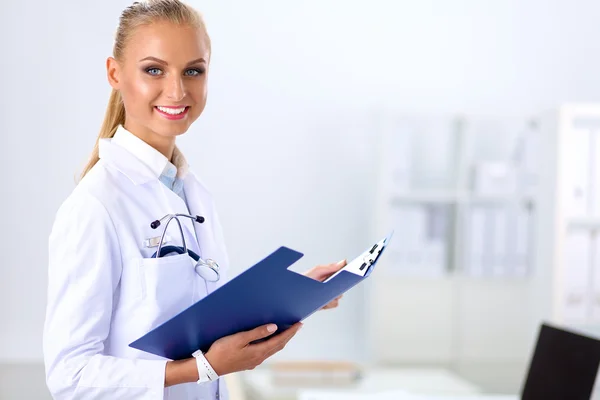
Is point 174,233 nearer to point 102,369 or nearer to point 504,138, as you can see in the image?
point 102,369

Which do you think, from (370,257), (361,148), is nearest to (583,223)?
(361,148)

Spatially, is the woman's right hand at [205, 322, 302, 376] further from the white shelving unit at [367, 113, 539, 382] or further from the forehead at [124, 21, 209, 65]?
the white shelving unit at [367, 113, 539, 382]

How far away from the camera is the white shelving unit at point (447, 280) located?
4793 mm

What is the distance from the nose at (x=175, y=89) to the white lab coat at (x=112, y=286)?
0.44ft

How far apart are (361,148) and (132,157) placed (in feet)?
14.0

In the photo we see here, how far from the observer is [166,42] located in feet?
4.17

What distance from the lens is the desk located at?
7.78 ft

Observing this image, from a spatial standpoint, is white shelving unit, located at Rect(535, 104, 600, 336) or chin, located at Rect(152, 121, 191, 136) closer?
chin, located at Rect(152, 121, 191, 136)

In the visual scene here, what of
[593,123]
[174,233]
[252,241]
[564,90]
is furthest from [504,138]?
[174,233]

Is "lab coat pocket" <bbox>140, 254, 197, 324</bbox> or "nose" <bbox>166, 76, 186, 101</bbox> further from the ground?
"nose" <bbox>166, 76, 186, 101</bbox>

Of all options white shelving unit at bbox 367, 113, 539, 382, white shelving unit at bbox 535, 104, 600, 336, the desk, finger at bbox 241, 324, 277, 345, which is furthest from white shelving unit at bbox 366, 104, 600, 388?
finger at bbox 241, 324, 277, 345

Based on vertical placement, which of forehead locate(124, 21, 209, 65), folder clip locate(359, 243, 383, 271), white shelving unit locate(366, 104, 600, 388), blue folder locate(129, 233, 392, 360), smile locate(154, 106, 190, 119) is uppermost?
forehead locate(124, 21, 209, 65)

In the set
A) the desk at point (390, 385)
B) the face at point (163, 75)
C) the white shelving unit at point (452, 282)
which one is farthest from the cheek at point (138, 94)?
the white shelving unit at point (452, 282)

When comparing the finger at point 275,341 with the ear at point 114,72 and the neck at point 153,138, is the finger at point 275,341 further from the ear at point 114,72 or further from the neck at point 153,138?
the ear at point 114,72
